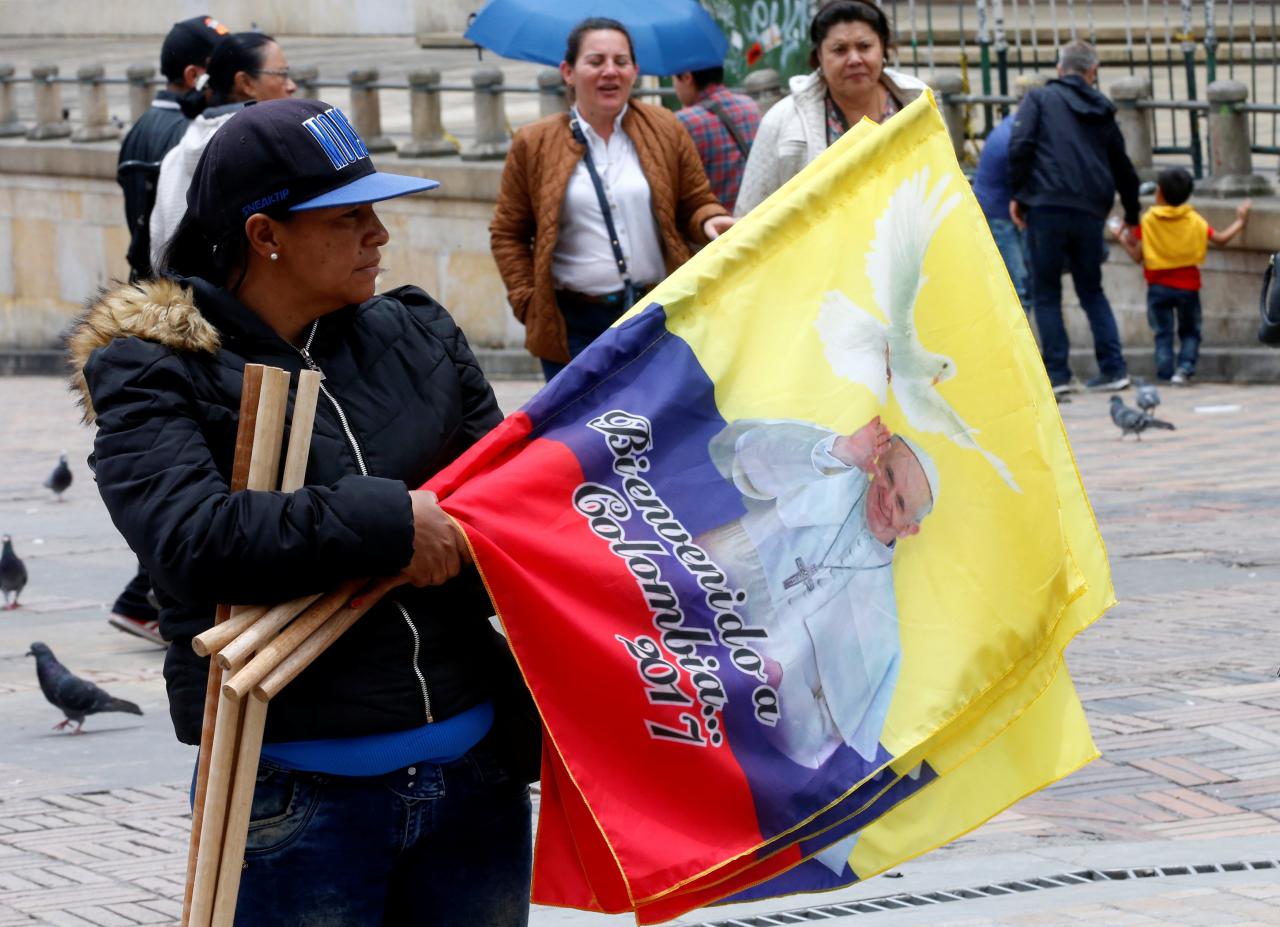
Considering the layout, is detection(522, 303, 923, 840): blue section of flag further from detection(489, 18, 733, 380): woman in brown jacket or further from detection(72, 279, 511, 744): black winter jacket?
detection(489, 18, 733, 380): woman in brown jacket

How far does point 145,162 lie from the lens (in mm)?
7973

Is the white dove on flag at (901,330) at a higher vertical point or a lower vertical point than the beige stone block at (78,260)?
higher

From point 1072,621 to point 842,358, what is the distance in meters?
0.52

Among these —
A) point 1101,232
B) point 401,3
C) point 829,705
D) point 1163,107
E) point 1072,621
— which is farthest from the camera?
point 401,3

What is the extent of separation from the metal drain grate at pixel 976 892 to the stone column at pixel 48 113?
26096 millimetres

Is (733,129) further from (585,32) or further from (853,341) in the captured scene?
(853,341)

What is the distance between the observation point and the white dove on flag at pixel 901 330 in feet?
10.8

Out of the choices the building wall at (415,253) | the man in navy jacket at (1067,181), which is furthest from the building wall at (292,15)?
the man in navy jacket at (1067,181)

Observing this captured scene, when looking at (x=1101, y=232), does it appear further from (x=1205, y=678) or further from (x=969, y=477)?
(x=969, y=477)

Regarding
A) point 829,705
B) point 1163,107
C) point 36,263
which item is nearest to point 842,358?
point 829,705

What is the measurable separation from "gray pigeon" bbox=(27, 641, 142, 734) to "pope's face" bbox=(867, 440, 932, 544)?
4488mm

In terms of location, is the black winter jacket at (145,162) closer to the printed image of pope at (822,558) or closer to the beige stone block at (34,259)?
the printed image of pope at (822,558)

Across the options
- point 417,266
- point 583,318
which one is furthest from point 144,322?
point 417,266

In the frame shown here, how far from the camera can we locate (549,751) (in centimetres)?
312
